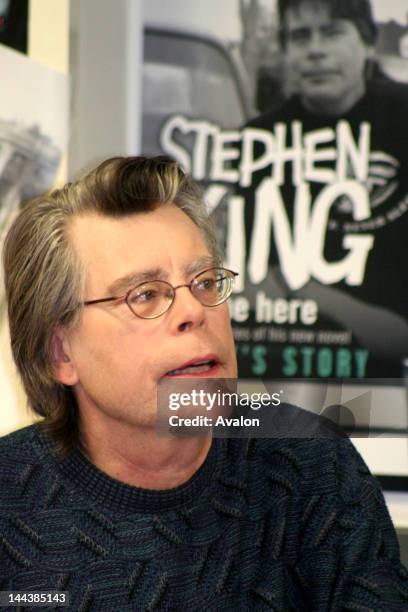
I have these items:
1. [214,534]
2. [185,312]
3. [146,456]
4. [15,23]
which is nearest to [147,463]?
[146,456]

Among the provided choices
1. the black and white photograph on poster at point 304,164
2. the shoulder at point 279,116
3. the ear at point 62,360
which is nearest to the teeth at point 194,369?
the ear at point 62,360

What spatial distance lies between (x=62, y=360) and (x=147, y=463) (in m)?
0.22

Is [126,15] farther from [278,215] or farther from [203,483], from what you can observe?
[203,483]

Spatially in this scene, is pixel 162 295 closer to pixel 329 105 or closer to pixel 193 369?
pixel 193 369

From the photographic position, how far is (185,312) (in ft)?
3.65

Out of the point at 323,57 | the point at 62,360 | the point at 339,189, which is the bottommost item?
the point at 62,360

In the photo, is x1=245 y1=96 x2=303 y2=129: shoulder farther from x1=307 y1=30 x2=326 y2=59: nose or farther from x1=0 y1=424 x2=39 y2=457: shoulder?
x1=0 y1=424 x2=39 y2=457: shoulder

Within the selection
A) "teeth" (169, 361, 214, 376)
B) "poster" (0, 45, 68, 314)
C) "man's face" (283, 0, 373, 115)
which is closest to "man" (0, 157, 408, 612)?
"teeth" (169, 361, 214, 376)

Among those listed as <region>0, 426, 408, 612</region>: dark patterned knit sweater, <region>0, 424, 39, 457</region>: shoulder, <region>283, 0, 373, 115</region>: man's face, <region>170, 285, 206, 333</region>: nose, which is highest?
<region>283, 0, 373, 115</region>: man's face

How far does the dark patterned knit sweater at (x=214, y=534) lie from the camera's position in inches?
44.6

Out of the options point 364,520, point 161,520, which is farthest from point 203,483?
point 364,520

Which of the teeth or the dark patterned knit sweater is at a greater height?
the teeth

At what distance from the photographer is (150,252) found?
115 cm

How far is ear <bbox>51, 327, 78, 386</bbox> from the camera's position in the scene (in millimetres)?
1271
